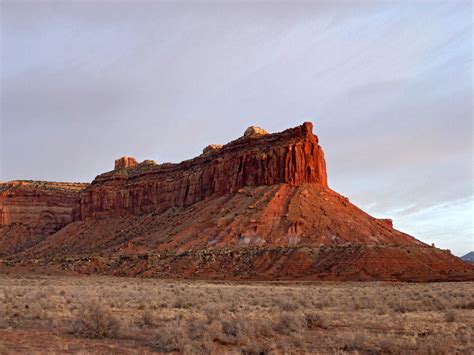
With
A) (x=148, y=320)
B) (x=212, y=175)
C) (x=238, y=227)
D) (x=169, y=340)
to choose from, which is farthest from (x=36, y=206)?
(x=169, y=340)

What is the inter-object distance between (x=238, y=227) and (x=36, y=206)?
75844mm

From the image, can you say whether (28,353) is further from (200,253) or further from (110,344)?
(200,253)

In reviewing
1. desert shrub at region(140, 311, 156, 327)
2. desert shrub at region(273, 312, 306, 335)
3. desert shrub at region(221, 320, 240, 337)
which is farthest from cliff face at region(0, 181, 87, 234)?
desert shrub at region(221, 320, 240, 337)

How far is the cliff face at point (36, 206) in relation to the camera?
127m

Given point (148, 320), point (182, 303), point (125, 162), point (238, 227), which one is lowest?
point (148, 320)

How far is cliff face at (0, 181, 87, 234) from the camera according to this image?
127m

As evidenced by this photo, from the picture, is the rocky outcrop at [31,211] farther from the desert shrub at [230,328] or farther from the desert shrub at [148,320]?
the desert shrub at [230,328]

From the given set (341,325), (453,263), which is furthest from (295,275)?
(341,325)

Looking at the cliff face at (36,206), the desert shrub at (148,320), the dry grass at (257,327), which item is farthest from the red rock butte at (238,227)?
the desert shrub at (148,320)

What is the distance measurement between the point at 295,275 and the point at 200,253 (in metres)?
12.9

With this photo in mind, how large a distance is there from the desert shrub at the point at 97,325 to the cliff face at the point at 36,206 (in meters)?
114

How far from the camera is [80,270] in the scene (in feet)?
206

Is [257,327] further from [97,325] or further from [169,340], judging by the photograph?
[97,325]

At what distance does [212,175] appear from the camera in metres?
89.2
